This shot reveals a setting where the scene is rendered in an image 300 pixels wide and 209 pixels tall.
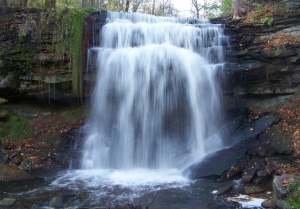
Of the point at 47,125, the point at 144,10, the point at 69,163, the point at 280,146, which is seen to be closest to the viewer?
the point at 280,146

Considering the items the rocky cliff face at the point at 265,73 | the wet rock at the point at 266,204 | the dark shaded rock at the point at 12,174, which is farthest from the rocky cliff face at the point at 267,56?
the dark shaded rock at the point at 12,174

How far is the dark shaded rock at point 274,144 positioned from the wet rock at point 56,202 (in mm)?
5011

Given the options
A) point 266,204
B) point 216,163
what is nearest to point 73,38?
point 216,163

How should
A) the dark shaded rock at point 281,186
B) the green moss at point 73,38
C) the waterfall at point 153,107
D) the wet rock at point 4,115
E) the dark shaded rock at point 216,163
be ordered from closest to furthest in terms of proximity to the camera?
1. the dark shaded rock at point 281,186
2. the dark shaded rock at point 216,163
3. the waterfall at point 153,107
4. the green moss at point 73,38
5. the wet rock at point 4,115

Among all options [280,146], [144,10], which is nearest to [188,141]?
[280,146]

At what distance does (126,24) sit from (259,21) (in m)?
4.81

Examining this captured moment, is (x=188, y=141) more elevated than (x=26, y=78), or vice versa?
(x=26, y=78)

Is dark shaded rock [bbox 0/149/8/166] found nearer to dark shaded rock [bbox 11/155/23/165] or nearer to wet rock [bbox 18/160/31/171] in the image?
dark shaded rock [bbox 11/155/23/165]

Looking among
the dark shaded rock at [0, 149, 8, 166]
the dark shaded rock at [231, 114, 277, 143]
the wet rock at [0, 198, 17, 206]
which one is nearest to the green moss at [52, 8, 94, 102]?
the dark shaded rock at [0, 149, 8, 166]

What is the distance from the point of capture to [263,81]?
10.2m

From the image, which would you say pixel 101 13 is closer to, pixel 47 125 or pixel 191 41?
pixel 191 41

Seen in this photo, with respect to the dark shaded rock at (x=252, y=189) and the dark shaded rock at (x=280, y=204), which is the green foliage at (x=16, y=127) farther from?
the dark shaded rock at (x=280, y=204)

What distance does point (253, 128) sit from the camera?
30.2 ft

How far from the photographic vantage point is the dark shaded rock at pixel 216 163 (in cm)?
778
